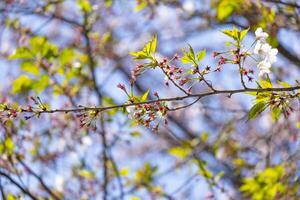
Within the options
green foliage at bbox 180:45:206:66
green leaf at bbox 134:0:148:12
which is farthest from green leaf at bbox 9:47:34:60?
green foliage at bbox 180:45:206:66

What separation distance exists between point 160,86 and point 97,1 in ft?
13.2

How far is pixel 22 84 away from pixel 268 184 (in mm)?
1923

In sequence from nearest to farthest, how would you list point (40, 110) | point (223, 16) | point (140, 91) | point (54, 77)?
point (40, 110)
point (223, 16)
point (54, 77)
point (140, 91)

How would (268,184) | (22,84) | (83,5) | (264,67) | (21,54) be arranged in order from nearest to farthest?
(264,67) < (268,184) < (21,54) < (22,84) < (83,5)

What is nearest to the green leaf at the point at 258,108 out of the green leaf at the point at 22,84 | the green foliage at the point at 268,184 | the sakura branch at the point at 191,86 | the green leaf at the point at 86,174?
the sakura branch at the point at 191,86

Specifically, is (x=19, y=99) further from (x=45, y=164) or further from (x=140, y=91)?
(x=140, y=91)

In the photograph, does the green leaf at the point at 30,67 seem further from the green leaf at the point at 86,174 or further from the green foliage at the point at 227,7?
the green foliage at the point at 227,7

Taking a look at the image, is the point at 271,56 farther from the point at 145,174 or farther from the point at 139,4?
the point at 145,174

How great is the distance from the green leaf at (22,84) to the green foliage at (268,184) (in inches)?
69.3

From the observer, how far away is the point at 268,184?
12.3 ft

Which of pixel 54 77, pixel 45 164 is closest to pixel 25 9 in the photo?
pixel 54 77

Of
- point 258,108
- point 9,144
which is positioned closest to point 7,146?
point 9,144

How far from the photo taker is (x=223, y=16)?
153 inches

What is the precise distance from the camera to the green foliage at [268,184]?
363cm
